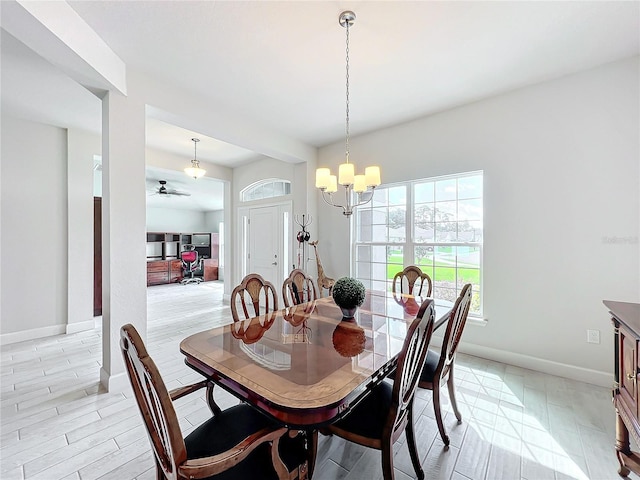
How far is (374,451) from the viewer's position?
1767 millimetres

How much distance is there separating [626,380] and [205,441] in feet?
7.24

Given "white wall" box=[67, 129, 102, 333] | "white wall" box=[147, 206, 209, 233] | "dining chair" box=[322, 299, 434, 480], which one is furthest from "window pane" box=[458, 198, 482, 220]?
"white wall" box=[147, 206, 209, 233]

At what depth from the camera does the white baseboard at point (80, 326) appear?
401 cm

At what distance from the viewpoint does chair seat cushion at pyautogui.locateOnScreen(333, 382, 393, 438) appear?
→ 4.34 feet

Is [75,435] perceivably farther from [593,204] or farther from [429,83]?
[593,204]

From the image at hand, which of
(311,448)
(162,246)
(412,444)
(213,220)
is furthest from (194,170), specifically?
(213,220)

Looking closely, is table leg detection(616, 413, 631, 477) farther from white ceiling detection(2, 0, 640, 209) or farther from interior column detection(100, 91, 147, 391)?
interior column detection(100, 91, 147, 391)

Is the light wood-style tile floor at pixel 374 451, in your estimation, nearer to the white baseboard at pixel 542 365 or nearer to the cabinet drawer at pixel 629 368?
the white baseboard at pixel 542 365

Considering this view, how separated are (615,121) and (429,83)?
1.67 m

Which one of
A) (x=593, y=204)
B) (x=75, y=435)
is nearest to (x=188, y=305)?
(x=75, y=435)

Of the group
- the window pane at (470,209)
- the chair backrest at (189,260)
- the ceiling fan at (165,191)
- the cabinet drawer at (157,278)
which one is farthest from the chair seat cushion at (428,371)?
the cabinet drawer at (157,278)

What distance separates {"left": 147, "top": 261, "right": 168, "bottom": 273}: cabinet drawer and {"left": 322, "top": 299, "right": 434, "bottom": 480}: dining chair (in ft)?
29.7

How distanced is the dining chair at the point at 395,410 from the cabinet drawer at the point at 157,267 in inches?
357

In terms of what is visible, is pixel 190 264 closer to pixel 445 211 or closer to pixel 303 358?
pixel 445 211
